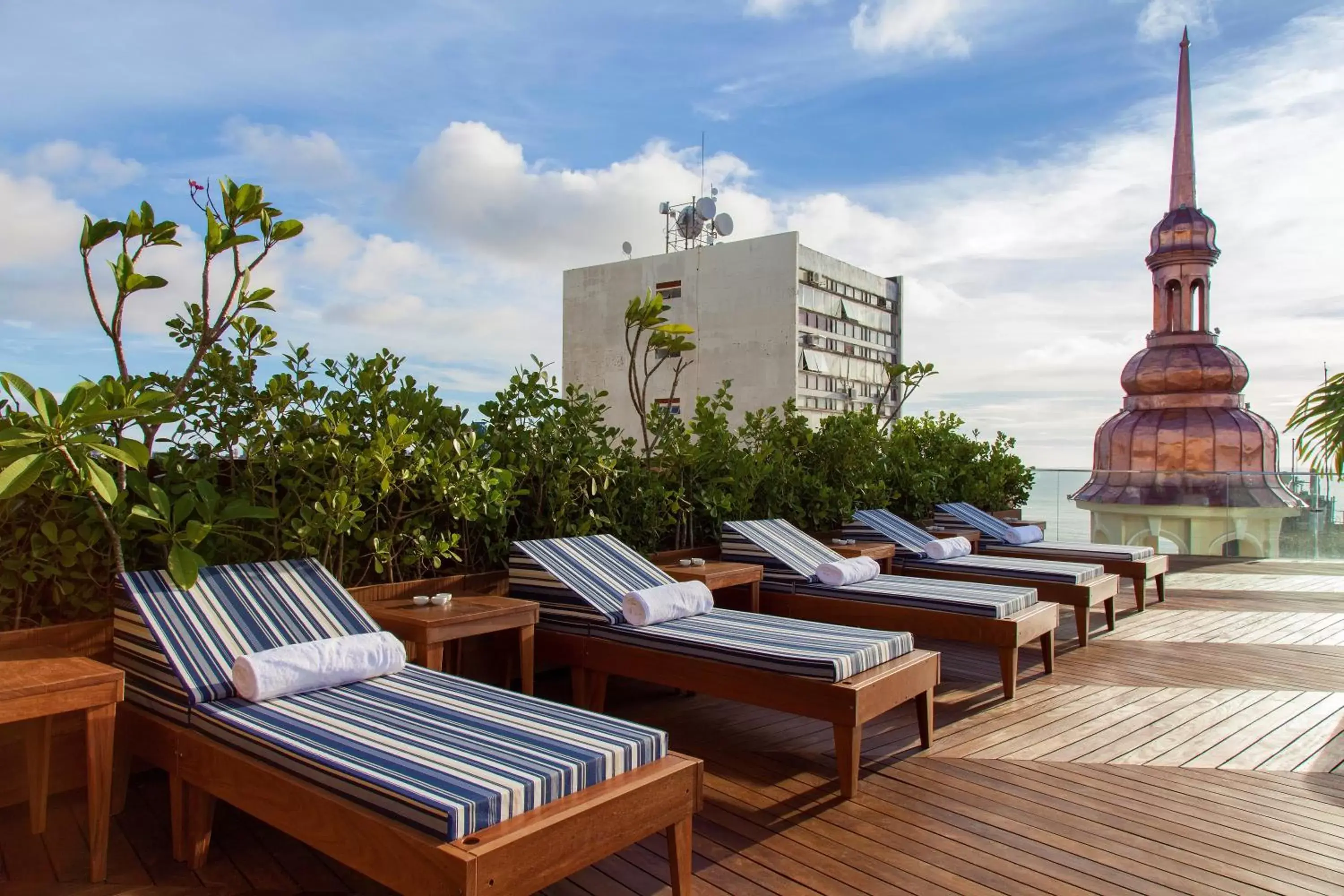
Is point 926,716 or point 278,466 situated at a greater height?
point 278,466

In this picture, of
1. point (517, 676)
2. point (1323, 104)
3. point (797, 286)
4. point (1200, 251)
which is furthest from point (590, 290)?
point (517, 676)

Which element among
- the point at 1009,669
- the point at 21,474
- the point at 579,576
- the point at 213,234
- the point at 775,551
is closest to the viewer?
the point at 21,474

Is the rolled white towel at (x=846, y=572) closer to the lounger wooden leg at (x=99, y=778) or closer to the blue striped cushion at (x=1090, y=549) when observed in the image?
the blue striped cushion at (x=1090, y=549)

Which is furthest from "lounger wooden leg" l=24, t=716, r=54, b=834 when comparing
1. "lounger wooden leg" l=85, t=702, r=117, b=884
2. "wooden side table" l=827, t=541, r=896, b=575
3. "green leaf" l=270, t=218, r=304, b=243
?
"wooden side table" l=827, t=541, r=896, b=575

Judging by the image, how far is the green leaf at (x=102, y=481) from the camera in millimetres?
2424

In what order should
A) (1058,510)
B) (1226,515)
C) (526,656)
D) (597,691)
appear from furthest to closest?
(1058,510) < (1226,515) < (597,691) < (526,656)

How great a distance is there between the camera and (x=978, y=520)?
727cm

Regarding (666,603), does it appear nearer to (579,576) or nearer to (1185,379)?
(579,576)

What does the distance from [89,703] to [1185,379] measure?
829 inches

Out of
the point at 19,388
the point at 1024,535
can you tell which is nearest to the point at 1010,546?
the point at 1024,535

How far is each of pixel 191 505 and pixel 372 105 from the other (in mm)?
3294

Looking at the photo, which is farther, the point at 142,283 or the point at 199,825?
the point at 142,283

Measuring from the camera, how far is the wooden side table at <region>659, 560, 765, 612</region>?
4391 millimetres

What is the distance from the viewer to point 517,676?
3.98 m
